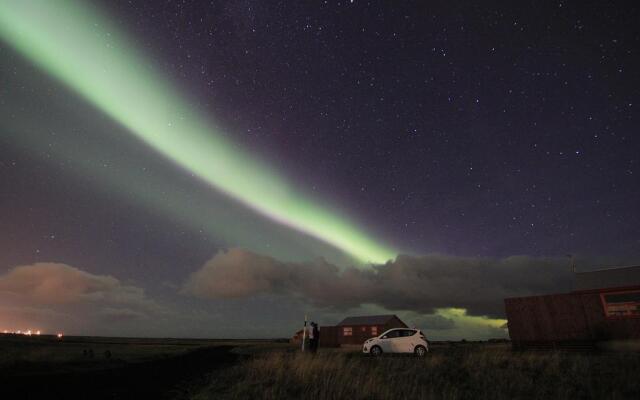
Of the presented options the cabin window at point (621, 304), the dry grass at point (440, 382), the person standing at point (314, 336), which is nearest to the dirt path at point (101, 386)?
the dry grass at point (440, 382)

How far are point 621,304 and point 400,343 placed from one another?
13386 millimetres

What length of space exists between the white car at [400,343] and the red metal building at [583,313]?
905 centimetres

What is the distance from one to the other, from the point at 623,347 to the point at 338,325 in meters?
38.9

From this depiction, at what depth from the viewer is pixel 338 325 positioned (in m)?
56.5

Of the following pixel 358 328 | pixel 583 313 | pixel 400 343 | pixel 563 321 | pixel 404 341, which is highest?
pixel 358 328

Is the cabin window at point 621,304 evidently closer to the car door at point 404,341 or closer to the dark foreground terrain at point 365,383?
the dark foreground terrain at point 365,383

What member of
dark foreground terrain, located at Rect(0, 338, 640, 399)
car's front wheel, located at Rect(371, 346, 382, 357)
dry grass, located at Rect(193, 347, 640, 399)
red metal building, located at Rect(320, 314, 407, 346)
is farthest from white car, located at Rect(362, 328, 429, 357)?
red metal building, located at Rect(320, 314, 407, 346)

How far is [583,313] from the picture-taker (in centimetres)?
2377

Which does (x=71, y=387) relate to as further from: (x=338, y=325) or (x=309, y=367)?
(x=338, y=325)

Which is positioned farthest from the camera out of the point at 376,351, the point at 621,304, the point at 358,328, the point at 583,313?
the point at 358,328

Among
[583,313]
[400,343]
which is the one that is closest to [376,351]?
[400,343]

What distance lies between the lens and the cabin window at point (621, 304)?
73.4 ft

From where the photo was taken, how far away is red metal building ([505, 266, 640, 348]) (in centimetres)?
2252

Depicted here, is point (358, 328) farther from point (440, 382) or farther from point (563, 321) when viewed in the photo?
point (440, 382)
